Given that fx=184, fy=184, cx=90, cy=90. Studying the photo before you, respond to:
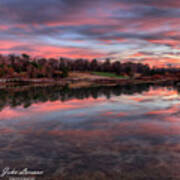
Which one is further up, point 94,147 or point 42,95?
point 94,147

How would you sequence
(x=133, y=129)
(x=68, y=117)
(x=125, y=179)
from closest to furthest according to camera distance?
1. (x=125, y=179)
2. (x=133, y=129)
3. (x=68, y=117)

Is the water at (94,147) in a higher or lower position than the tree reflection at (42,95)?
higher

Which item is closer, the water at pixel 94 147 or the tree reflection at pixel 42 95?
the water at pixel 94 147

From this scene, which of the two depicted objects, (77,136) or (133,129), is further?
(133,129)

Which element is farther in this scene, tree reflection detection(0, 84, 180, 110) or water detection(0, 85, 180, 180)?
Result: tree reflection detection(0, 84, 180, 110)

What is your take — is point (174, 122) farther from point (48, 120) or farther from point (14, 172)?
point (14, 172)

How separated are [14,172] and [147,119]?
12.5m

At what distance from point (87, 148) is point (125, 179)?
3.35m

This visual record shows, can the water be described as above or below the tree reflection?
above

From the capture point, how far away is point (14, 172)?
792 cm

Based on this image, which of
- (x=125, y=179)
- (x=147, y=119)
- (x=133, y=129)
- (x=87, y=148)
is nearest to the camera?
(x=125, y=179)

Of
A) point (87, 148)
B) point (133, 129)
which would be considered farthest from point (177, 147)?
point (87, 148)

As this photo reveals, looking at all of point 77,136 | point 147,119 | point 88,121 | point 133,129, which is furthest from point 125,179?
point 147,119

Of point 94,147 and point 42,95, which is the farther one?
point 42,95
